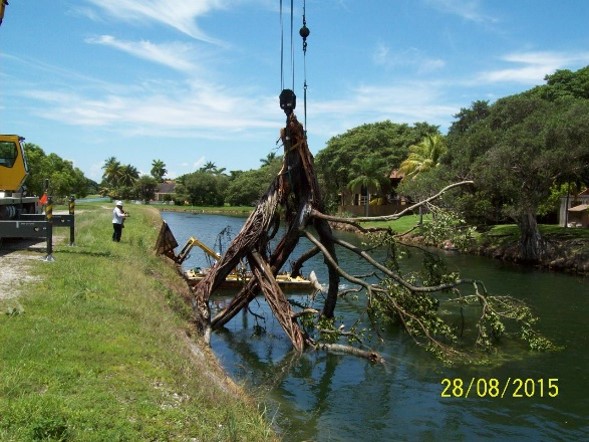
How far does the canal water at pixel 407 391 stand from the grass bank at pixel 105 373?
1.76 meters

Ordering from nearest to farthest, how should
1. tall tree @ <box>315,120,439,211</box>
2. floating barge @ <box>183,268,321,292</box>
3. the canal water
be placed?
the canal water < floating barge @ <box>183,268,321,292</box> < tall tree @ <box>315,120,439,211</box>

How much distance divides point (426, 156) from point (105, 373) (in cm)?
5957

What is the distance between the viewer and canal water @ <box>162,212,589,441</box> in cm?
1080

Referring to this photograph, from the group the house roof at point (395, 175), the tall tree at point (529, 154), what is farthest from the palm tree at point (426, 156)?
the tall tree at point (529, 154)

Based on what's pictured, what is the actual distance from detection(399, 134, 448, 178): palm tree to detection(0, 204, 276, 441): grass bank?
51197mm

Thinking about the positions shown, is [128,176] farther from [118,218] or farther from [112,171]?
[118,218]

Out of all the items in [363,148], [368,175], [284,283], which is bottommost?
[284,283]

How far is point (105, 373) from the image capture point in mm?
7820

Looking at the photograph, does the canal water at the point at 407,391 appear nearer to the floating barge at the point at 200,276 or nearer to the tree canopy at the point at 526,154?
the floating barge at the point at 200,276

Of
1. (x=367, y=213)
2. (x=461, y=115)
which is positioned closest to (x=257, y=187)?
(x=367, y=213)

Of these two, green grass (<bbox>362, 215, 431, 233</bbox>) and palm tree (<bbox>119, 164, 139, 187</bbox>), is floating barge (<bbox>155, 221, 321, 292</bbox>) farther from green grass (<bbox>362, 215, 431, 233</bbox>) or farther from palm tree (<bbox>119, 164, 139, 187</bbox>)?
palm tree (<bbox>119, 164, 139, 187</bbox>)

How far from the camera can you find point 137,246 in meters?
22.3

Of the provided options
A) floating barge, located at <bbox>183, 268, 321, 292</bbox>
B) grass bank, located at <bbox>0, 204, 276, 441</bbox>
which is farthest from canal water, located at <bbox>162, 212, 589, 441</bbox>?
floating barge, located at <bbox>183, 268, 321, 292</bbox>

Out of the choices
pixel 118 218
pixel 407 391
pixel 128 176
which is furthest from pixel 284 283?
pixel 128 176
